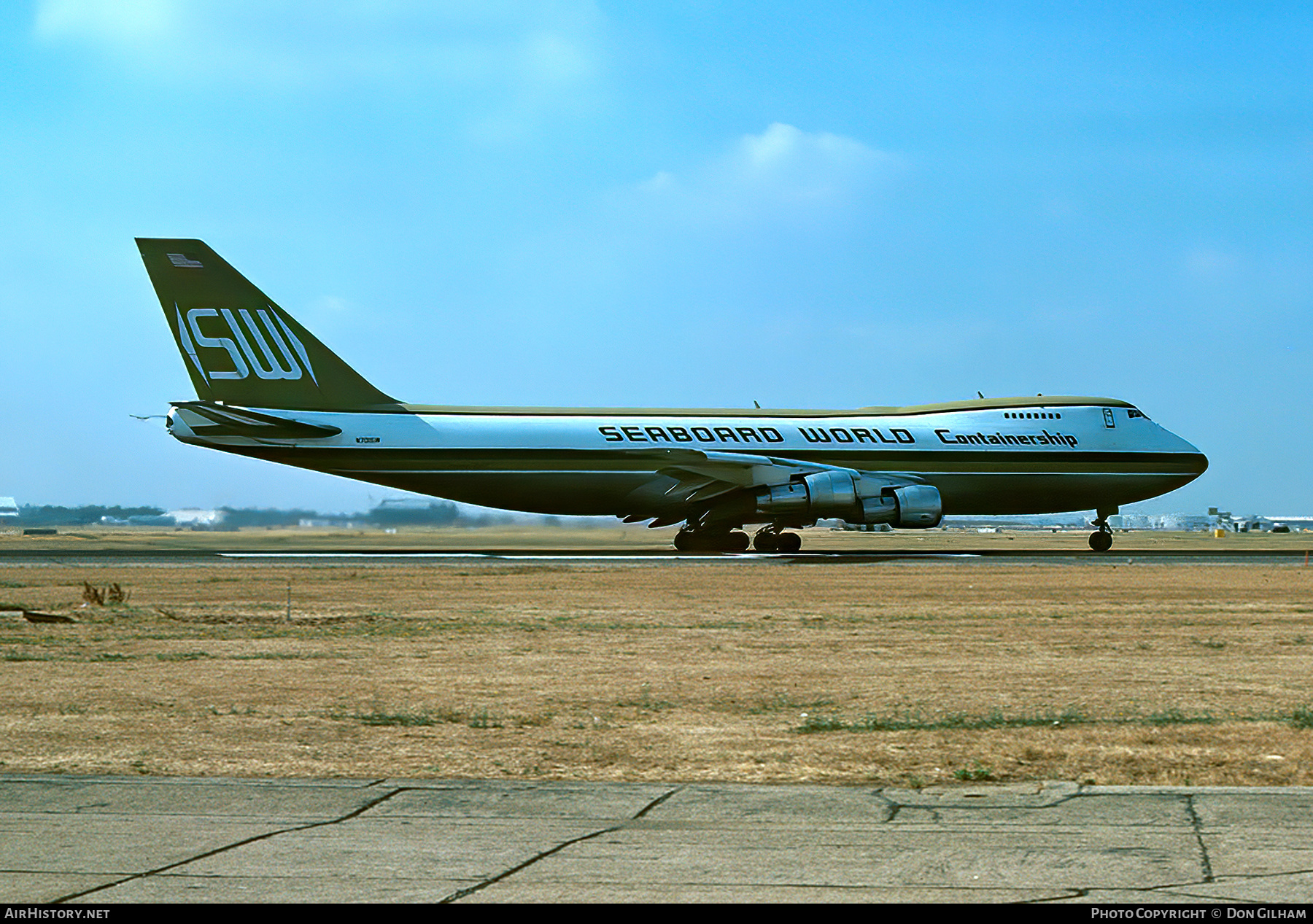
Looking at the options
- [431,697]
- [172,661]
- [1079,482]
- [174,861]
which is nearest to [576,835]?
[174,861]

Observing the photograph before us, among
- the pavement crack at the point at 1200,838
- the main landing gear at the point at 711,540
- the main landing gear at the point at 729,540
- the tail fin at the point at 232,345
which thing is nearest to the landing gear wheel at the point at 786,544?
the main landing gear at the point at 729,540

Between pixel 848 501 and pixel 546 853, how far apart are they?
36.9 m

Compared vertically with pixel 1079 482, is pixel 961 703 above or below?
below

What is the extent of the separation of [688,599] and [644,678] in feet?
36.7

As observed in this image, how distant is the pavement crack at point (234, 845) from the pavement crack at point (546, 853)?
1.47 meters

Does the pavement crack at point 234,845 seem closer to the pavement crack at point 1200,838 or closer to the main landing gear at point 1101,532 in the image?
the pavement crack at point 1200,838

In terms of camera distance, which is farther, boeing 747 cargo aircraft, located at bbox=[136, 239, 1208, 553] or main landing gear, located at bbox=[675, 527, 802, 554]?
main landing gear, located at bbox=[675, 527, 802, 554]

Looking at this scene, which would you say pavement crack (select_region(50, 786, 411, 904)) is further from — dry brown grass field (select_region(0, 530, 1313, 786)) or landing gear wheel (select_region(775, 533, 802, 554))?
landing gear wheel (select_region(775, 533, 802, 554))

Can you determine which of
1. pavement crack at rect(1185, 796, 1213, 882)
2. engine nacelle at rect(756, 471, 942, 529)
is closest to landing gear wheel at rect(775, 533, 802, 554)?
engine nacelle at rect(756, 471, 942, 529)

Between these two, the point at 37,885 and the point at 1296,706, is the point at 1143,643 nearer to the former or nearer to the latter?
the point at 1296,706

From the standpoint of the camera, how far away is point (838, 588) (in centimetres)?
2897

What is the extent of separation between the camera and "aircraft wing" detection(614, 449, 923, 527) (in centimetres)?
4356

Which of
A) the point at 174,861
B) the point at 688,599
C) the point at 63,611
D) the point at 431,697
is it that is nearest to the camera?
the point at 174,861

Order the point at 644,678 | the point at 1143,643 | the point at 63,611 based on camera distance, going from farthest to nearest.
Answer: the point at 63,611 → the point at 1143,643 → the point at 644,678
